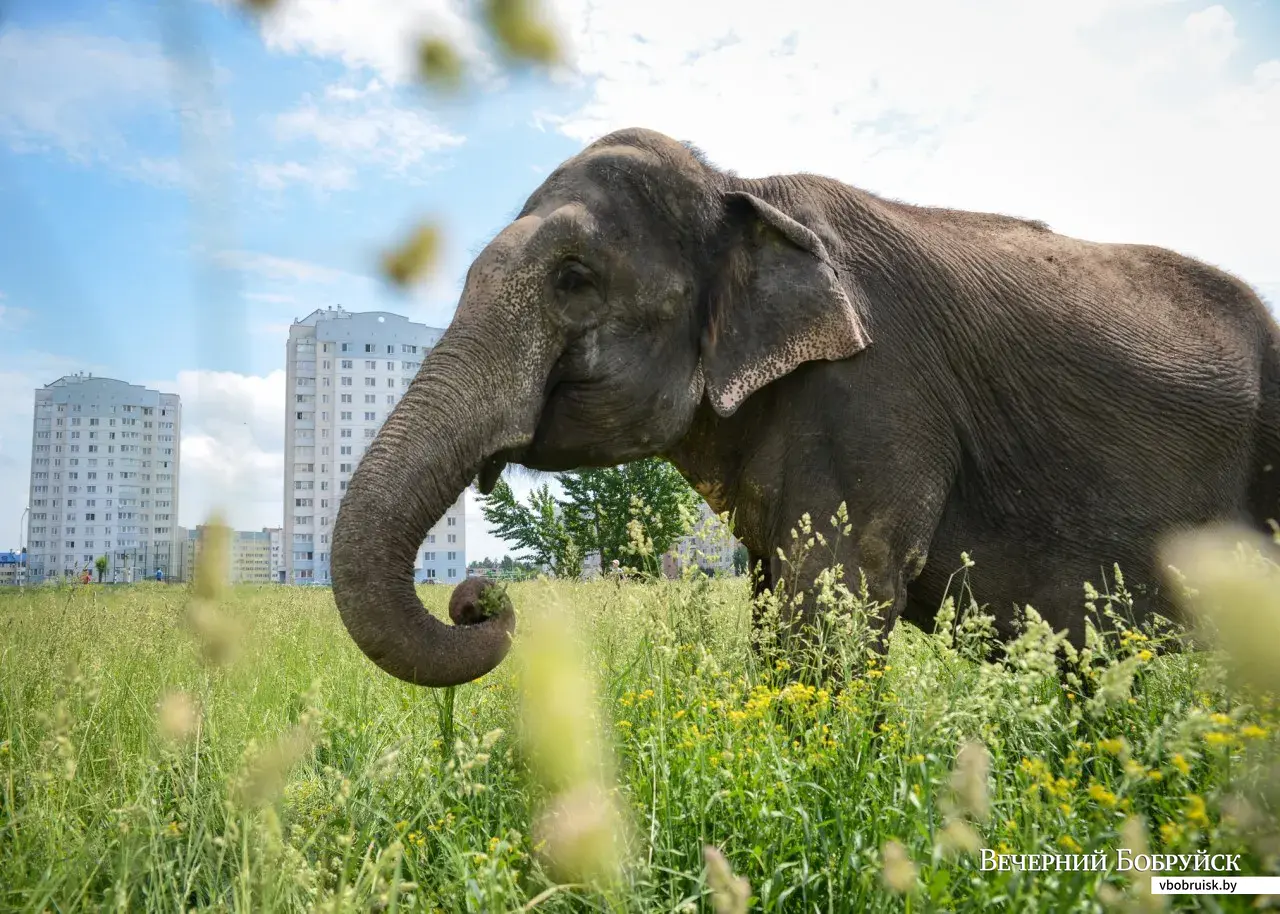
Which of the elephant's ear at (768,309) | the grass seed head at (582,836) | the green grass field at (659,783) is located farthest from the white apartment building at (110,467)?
the elephant's ear at (768,309)

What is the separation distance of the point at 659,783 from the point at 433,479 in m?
1.52

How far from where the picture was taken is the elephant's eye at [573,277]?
13.3ft

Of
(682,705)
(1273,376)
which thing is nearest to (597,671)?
(682,705)

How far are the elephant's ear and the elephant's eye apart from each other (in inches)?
24.7

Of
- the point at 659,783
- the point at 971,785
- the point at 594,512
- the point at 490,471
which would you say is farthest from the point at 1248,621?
→ the point at 594,512

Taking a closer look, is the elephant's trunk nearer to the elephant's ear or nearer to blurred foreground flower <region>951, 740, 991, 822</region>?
the elephant's ear

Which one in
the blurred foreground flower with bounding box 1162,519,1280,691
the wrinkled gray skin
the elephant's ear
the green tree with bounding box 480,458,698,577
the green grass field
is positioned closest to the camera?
the green grass field

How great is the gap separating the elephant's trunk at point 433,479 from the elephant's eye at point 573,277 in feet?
0.89

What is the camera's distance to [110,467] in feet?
7.29

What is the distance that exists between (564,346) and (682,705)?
5.43ft

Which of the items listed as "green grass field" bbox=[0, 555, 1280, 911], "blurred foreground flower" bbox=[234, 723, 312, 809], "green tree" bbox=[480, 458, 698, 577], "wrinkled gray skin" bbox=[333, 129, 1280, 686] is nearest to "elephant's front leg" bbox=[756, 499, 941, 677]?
"wrinkled gray skin" bbox=[333, 129, 1280, 686]

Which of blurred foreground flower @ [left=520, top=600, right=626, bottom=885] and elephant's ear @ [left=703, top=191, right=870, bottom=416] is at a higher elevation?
elephant's ear @ [left=703, top=191, right=870, bottom=416]

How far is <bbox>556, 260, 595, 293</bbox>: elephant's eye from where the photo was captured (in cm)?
405

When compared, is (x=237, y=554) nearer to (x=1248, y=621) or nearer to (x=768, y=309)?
(x=1248, y=621)
